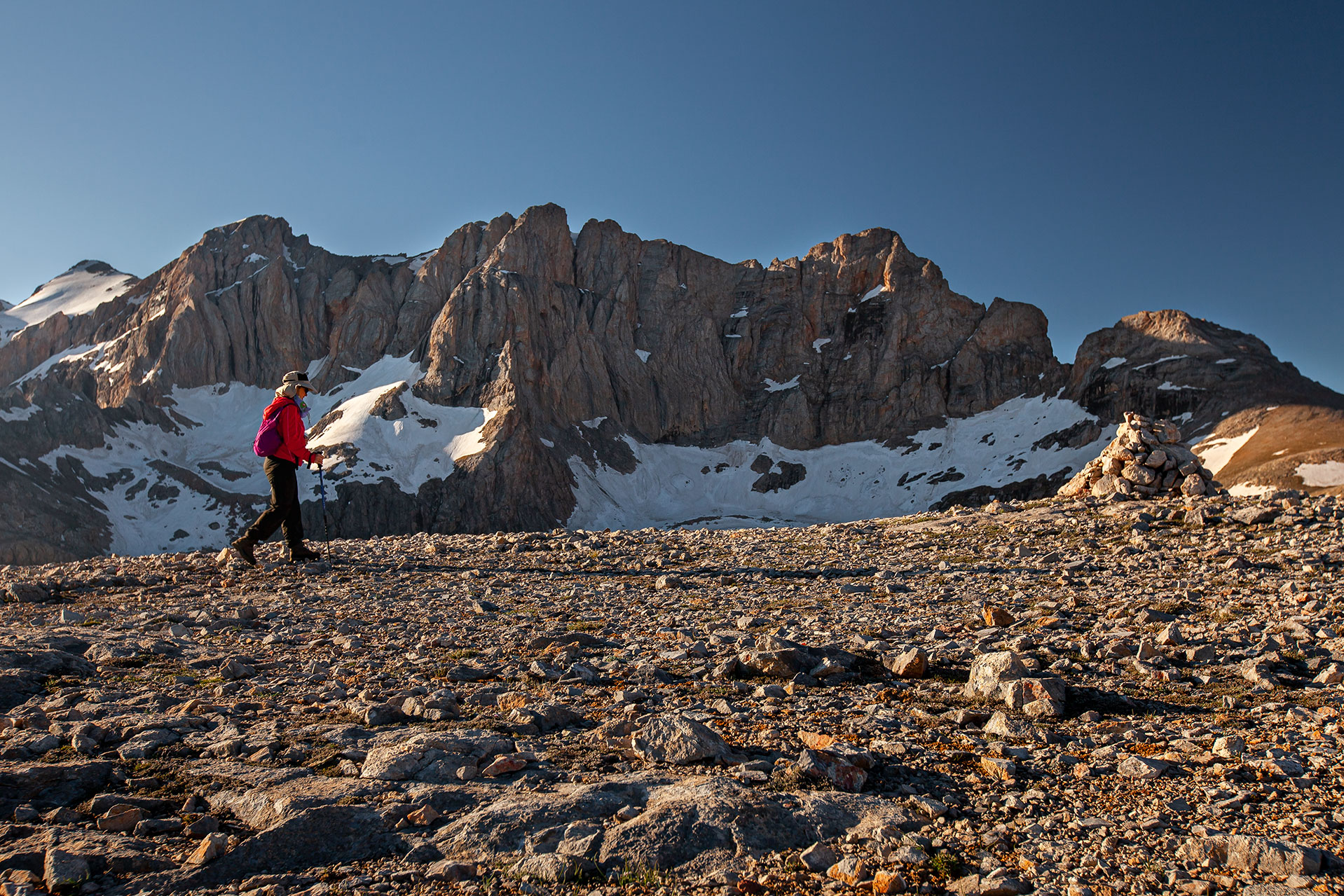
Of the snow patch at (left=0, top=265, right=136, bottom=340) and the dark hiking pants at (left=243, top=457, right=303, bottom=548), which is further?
the snow patch at (left=0, top=265, right=136, bottom=340)

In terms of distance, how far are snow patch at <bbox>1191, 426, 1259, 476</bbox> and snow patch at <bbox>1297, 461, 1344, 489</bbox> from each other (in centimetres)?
1282

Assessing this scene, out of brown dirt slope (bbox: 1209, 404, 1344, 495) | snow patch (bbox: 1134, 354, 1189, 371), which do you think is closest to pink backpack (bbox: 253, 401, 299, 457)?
brown dirt slope (bbox: 1209, 404, 1344, 495)

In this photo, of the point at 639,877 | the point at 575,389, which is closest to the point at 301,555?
the point at 639,877

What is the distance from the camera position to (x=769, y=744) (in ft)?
17.2

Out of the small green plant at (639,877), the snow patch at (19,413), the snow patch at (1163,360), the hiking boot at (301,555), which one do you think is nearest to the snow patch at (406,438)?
the snow patch at (19,413)

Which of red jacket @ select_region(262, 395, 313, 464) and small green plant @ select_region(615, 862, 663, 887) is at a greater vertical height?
red jacket @ select_region(262, 395, 313, 464)

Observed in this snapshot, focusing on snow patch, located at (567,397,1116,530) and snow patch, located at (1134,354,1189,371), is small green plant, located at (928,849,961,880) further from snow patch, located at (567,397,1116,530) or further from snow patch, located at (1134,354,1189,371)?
snow patch, located at (1134,354,1189,371)

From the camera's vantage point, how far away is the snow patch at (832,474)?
122 meters

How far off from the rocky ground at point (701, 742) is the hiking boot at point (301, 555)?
15.4ft

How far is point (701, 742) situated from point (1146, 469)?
1974 centimetres

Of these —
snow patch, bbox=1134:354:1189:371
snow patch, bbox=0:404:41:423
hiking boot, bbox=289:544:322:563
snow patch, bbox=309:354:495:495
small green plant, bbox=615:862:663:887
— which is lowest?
small green plant, bbox=615:862:663:887

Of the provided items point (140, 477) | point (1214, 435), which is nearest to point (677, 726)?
point (1214, 435)

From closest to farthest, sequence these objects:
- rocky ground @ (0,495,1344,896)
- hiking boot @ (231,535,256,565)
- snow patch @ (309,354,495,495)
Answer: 1. rocky ground @ (0,495,1344,896)
2. hiking boot @ (231,535,256,565)
3. snow patch @ (309,354,495,495)

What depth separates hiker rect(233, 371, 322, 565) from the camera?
52.0 feet
